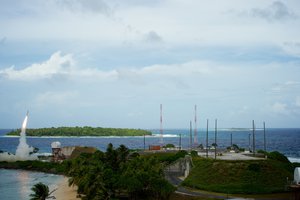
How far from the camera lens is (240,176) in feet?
284

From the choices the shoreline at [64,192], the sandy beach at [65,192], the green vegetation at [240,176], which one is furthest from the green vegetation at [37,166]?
the green vegetation at [240,176]

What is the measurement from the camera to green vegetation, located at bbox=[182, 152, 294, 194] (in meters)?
79.3

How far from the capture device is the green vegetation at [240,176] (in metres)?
79.3

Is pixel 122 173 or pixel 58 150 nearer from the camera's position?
pixel 122 173

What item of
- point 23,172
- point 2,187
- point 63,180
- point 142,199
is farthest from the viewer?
point 23,172

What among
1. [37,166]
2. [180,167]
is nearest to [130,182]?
[180,167]

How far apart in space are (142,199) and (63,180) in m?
48.8

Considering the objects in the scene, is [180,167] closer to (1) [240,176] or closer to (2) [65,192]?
(1) [240,176]

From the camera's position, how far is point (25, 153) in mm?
162500

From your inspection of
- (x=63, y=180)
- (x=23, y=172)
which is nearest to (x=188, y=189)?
(x=63, y=180)

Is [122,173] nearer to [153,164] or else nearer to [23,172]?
[153,164]

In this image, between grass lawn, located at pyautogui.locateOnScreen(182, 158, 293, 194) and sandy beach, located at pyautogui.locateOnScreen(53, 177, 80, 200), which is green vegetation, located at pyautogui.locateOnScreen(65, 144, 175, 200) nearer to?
sandy beach, located at pyautogui.locateOnScreen(53, 177, 80, 200)

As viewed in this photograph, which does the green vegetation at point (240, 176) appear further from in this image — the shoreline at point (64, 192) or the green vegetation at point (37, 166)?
the green vegetation at point (37, 166)

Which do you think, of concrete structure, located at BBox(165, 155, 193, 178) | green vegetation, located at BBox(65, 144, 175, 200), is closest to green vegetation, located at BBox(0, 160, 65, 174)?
concrete structure, located at BBox(165, 155, 193, 178)
